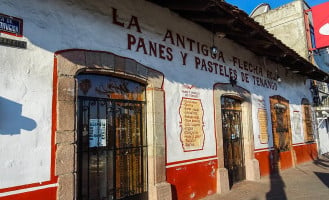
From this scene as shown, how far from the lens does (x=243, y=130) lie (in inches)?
305

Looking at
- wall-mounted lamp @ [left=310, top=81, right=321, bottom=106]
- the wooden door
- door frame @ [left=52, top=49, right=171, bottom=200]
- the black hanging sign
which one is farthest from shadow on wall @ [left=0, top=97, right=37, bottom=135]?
wall-mounted lamp @ [left=310, top=81, right=321, bottom=106]

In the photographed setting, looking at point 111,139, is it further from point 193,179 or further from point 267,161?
point 267,161

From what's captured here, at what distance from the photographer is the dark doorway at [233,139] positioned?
7004mm

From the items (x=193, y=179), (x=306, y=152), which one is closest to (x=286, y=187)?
(x=193, y=179)

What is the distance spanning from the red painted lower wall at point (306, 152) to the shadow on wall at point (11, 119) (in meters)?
9.74

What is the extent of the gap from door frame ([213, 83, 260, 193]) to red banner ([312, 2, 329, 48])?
592cm

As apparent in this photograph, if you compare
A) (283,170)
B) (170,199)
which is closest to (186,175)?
(170,199)

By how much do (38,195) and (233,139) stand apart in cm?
528

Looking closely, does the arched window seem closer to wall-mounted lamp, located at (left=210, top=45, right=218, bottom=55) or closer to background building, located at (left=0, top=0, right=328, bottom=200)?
background building, located at (left=0, top=0, right=328, bottom=200)

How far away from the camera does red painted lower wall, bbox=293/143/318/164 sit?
1057 centimetres

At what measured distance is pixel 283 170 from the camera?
9375 mm

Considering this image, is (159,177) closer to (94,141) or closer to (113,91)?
(94,141)

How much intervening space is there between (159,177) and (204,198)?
60.9 inches

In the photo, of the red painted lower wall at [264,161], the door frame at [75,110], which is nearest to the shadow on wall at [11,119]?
the door frame at [75,110]
